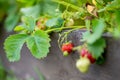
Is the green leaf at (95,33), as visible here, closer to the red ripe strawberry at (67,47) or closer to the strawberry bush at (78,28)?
the strawberry bush at (78,28)

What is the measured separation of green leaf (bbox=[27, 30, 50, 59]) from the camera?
40.3 inches

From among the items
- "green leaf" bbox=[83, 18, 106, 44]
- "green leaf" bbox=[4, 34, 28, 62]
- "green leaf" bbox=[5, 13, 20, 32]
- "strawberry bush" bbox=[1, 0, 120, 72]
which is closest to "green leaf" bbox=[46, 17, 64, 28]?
"strawberry bush" bbox=[1, 0, 120, 72]

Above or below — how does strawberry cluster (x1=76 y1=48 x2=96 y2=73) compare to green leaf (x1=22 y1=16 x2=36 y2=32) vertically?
below

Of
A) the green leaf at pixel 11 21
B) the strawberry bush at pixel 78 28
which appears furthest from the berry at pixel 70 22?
the green leaf at pixel 11 21

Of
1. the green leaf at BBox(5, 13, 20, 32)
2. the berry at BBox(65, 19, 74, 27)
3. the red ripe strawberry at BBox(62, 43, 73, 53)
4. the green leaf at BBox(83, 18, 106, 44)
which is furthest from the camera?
the green leaf at BBox(5, 13, 20, 32)

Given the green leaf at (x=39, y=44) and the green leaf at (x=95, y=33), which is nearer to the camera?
the green leaf at (x=95, y=33)

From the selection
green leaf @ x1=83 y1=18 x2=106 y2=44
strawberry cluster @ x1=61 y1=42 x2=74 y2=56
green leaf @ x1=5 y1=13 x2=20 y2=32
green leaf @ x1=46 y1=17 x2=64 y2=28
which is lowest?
green leaf @ x1=5 y1=13 x2=20 y2=32

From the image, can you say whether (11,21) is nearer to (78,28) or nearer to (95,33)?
(78,28)

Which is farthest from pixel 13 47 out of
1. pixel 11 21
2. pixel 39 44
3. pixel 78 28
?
pixel 11 21

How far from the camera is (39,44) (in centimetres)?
104

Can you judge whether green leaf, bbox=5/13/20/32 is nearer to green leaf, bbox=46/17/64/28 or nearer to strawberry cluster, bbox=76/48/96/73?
green leaf, bbox=46/17/64/28

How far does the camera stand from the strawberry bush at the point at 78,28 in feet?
2.83

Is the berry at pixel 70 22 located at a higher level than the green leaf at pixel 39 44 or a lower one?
higher

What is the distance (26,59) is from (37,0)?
0.91ft
